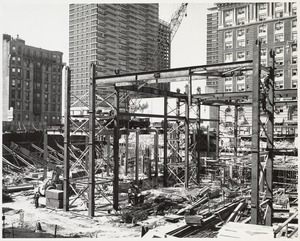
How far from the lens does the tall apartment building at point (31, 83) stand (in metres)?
68.9

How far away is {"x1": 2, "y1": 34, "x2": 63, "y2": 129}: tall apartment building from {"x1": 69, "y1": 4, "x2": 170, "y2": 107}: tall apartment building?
4819mm

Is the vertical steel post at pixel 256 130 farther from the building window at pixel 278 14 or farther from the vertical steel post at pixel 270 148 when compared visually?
the building window at pixel 278 14

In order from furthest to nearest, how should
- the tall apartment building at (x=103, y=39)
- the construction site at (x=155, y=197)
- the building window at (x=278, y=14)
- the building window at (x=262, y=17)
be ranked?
the tall apartment building at (x=103, y=39)
the building window at (x=262, y=17)
the building window at (x=278, y=14)
the construction site at (x=155, y=197)

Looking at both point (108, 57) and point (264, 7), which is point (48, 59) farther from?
point (264, 7)

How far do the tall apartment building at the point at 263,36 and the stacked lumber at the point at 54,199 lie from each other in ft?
133

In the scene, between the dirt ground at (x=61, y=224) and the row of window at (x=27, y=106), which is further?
the row of window at (x=27, y=106)

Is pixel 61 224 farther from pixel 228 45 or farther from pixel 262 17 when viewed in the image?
pixel 262 17

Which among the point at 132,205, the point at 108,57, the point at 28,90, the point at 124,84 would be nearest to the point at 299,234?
the point at 132,205

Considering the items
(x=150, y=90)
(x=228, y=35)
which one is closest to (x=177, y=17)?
(x=228, y=35)

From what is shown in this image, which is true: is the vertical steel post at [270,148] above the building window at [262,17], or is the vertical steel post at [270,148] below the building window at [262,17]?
below

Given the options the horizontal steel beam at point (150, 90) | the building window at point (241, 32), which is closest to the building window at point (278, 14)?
the building window at point (241, 32)

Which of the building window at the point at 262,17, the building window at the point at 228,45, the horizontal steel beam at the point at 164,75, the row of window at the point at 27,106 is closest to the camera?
the horizontal steel beam at the point at 164,75

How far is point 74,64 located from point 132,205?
7208 cm

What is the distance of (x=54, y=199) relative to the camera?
18312 millimetres
